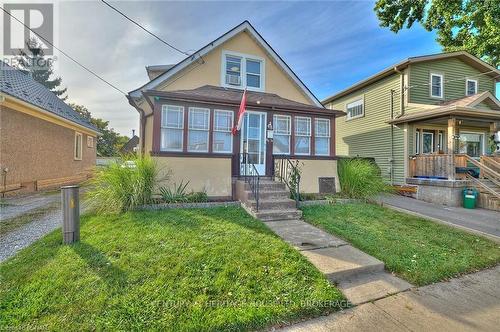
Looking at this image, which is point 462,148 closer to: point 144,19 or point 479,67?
point 479,67

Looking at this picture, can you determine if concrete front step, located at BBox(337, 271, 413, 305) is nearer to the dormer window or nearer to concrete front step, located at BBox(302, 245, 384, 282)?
concrete front step, located at BBox(302, 245, 384, 282)

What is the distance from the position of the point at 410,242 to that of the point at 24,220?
896 centimetres

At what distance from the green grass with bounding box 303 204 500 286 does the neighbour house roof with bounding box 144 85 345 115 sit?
4026mm

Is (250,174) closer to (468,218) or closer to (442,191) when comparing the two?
(468,218)

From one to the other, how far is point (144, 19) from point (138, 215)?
713 cm

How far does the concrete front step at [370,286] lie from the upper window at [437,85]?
13270 millimetres

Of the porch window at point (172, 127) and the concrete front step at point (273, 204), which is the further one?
the porch window at point (172, 127)

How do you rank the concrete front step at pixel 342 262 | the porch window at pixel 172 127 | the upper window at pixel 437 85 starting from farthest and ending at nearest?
the upper window at pixel 437 85
the porch window at pixel 172 127
the concrete front step at pixel 342 262

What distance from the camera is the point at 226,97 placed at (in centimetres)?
895

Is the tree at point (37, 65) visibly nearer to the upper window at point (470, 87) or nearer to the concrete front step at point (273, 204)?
the concrete front step at point (273, 204)

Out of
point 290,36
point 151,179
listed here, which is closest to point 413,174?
point 290,36

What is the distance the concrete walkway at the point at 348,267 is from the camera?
11.2 feet

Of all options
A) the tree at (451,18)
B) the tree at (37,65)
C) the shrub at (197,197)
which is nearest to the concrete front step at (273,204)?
the shrub at (197,197)

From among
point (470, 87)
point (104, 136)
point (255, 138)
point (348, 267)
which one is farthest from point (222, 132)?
point (104, 136)
